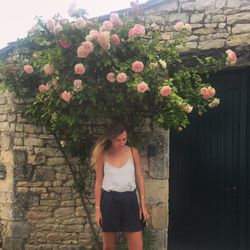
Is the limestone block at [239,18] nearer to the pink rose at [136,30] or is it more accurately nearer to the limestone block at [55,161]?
the pink rose at [136,30]

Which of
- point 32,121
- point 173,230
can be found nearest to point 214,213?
point 173,230

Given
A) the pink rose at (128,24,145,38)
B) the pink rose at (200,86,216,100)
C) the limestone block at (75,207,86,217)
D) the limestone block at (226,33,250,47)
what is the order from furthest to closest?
the limestone block at (75,207,86,217) → the limestone block at (226,33,250,47) → the pink rose at (200,86,216,100) → the pink rose at (128,24,145,38)

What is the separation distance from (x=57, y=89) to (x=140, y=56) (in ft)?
3.27

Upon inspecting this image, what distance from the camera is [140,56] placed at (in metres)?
4.76

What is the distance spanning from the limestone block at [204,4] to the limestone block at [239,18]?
274 millimetres

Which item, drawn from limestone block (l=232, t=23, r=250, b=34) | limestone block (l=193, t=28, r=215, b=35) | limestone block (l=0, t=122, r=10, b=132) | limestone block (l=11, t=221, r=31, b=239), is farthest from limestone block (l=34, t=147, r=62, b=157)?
limestone block (l=232, t=23, r=250, b=34)

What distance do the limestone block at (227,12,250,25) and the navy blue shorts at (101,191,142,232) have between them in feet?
8.95

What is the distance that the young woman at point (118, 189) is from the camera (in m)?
4.42

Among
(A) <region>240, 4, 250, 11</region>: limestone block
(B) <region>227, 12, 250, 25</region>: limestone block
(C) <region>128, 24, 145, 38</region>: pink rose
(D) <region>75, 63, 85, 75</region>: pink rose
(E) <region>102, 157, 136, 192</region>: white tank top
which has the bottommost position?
(E) <region>102, 157, 136, 192</region>: white tank top

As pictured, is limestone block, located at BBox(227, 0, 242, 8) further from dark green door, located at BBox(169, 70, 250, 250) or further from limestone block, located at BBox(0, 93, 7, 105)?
limestone block, located at BBox(0, 93, 7, 105)

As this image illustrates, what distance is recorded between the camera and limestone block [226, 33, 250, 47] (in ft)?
18.3

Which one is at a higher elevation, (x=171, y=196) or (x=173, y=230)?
(x=171, y=196)

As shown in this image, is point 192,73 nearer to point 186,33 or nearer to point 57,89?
point 186,33

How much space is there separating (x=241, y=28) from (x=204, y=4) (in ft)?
1.93
